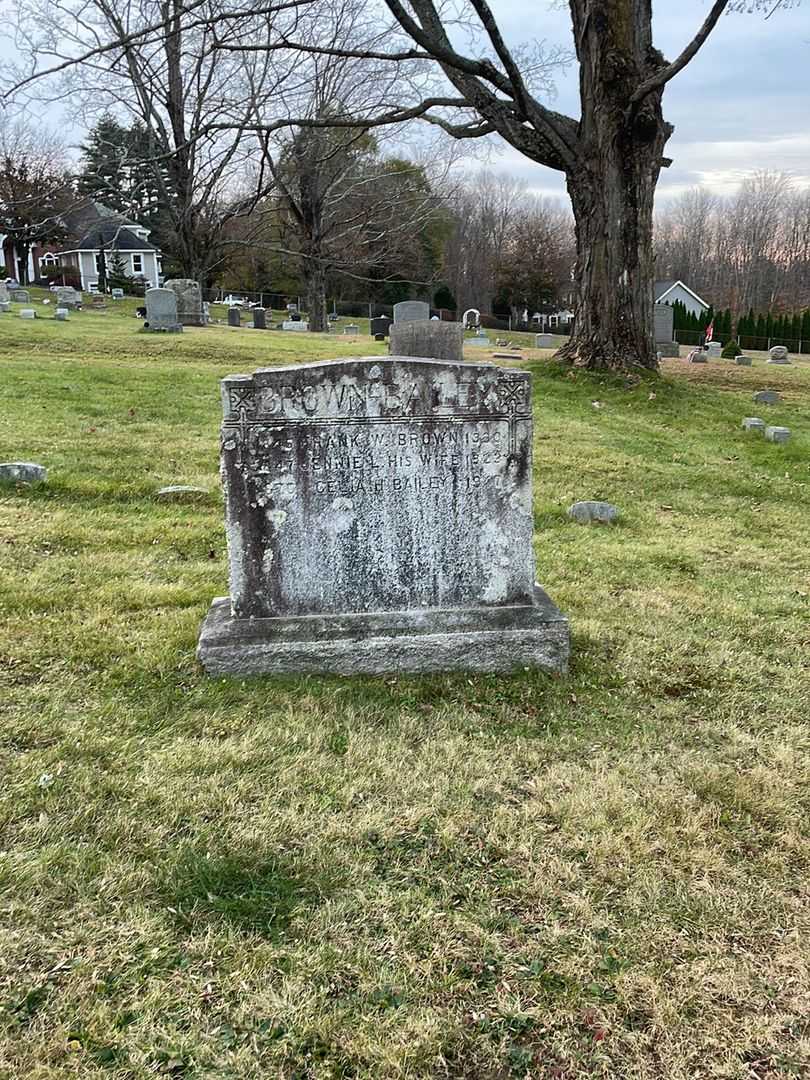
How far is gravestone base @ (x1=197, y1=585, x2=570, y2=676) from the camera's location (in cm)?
431

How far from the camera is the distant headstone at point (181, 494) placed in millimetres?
7930

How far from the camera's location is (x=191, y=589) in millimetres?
5539

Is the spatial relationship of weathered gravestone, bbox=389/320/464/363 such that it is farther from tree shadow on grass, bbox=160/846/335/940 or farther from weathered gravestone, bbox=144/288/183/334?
weathered gravestone, bbox=144/288/183/334

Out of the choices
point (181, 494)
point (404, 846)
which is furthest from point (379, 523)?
point (181, 494)

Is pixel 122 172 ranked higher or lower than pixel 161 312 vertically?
higher

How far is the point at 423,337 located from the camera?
12.7 metres

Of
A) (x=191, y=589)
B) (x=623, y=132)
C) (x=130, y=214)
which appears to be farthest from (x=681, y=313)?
(x=191, y=589)

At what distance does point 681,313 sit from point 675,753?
2013 inches

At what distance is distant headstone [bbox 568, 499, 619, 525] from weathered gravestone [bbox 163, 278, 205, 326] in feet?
80.0

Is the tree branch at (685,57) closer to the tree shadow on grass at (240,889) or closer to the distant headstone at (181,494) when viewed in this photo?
the distant headstone at (181,494)

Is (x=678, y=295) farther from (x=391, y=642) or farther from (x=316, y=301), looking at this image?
(x=391, y=642)

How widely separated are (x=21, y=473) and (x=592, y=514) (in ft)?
18.4

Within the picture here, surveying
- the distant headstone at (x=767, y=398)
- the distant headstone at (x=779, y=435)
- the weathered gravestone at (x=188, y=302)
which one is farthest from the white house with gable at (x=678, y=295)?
the distant headstone at (x=779, y=435)

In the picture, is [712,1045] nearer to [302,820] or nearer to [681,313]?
[302,820]
